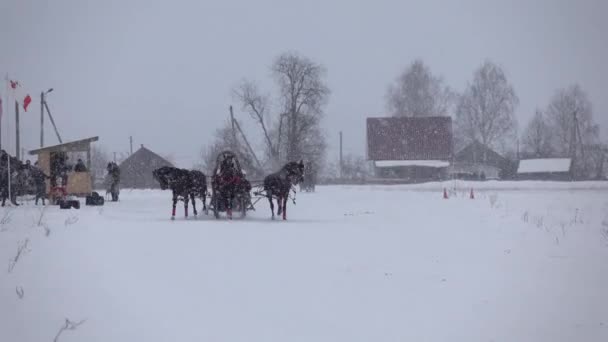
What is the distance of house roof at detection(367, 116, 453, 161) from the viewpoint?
196ft

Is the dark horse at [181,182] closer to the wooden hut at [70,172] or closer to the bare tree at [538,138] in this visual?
the wooden hut at [70,172]

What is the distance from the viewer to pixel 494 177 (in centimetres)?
6391

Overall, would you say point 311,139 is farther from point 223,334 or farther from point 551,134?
point 223,334

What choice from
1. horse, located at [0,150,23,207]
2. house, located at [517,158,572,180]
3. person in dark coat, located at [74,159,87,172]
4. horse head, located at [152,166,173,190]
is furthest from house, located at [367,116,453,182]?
horse head, located at [152,166,173,190]

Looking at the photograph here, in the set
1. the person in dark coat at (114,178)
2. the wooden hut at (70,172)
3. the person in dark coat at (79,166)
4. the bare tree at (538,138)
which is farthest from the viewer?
the bare tree at (538,138)

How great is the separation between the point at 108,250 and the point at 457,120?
58205 millimetres

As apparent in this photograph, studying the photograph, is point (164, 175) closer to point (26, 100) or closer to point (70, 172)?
point (26, 100)

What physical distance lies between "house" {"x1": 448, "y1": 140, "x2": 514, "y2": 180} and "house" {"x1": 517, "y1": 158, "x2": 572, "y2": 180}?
5.31 feet

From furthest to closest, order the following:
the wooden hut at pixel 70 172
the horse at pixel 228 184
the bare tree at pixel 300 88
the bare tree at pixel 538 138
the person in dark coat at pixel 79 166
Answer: the bare tree at pixel 538 138 → the bare tree at pixel 300 88 → the person in dark coat at pixel 79 166 → the wooden hut at pixel 70 172 → the horse at pixel 228 184

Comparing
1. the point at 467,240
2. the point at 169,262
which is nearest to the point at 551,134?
the point at 467,240

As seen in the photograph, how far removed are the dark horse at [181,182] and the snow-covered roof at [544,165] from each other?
5241 centimetres

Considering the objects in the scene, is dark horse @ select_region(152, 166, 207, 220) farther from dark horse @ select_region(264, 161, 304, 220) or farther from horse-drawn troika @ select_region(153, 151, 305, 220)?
dark horse @ select_region(264, 161, 304, 220)

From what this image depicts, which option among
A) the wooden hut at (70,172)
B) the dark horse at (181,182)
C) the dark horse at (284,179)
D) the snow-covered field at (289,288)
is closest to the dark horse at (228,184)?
the dark horse at (181,182)

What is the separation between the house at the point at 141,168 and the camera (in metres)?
51.5
